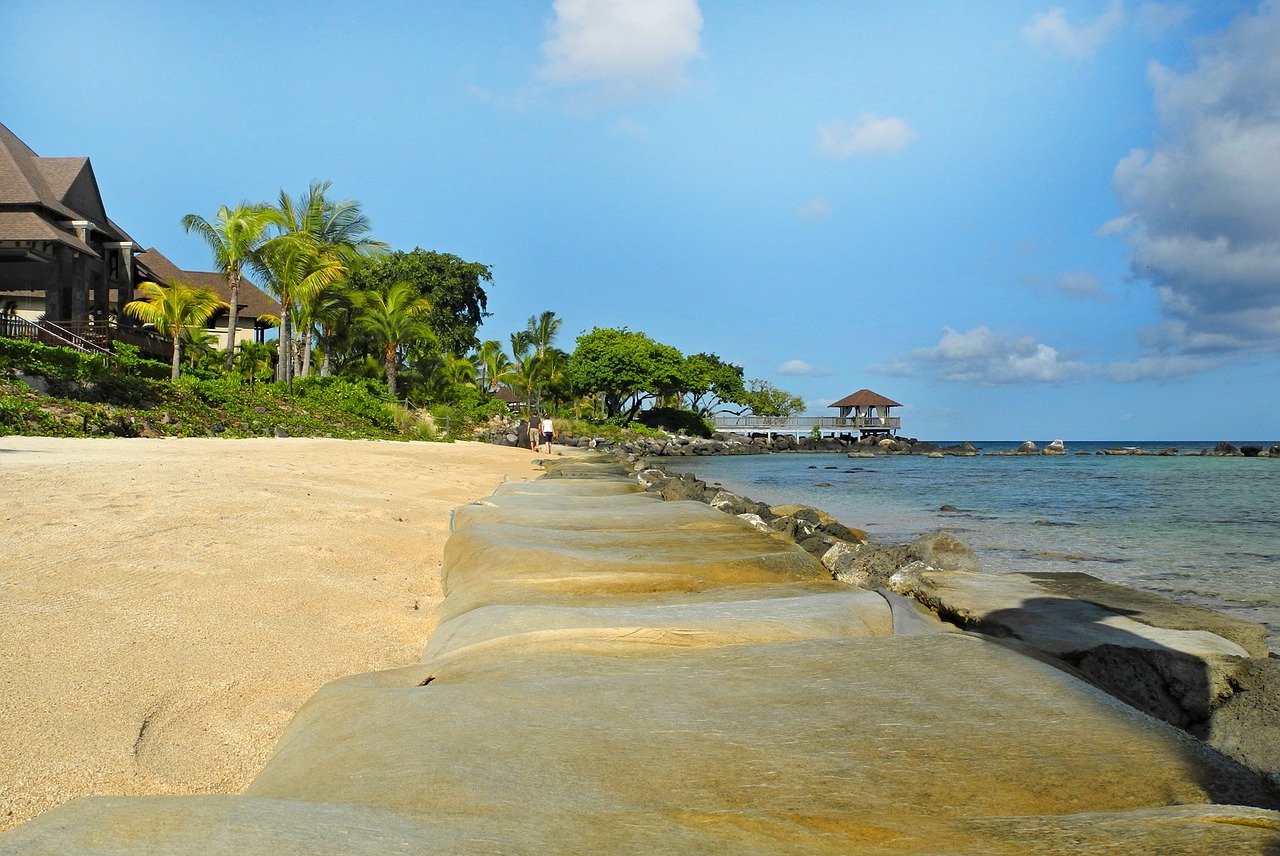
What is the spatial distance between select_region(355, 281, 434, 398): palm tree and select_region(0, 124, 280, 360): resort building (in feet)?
22.8

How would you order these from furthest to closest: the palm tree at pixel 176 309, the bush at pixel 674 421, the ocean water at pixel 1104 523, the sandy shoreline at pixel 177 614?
the bush at pixel 674 421, the palm tree at pixel 176 309, the ocean water at pixel 1104 523, the sandy shoreline at pixel 177 614

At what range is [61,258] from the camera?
77.3 ft

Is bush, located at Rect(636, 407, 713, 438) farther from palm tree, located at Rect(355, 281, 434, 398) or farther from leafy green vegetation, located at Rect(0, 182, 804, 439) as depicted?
palm tree, located at Rect(355, 281, 434, 398)

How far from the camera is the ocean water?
24.7 feet

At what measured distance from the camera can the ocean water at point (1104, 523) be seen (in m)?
7.54

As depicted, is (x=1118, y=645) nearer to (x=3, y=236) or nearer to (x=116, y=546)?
(x=116, y=546)

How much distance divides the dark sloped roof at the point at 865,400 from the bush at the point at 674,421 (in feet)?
43.6

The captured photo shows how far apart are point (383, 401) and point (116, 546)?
72.1 feet

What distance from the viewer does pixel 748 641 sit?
97.3 inches

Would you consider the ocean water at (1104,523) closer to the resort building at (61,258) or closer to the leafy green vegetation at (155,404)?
the leafy green vegetation at (155,404)

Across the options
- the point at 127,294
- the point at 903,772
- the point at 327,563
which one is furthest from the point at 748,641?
the point at 127,294

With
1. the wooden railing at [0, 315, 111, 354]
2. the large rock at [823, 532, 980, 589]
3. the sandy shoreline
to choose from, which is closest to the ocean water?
the large rock at [823, 532, 980, 589]

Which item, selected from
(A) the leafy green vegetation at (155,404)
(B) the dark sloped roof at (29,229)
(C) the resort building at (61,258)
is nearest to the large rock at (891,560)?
(A) the leafy green vegetation at (155,404)

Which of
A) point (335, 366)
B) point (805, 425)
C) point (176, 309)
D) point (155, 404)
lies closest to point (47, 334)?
point (176, 309)
